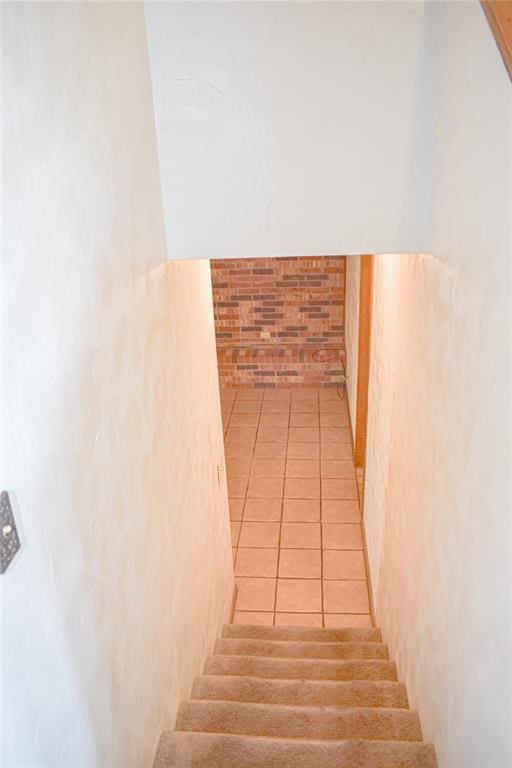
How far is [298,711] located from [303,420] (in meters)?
3.87

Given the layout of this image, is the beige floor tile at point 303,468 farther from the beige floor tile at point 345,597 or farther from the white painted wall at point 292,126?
the white painted wall at point 292,126

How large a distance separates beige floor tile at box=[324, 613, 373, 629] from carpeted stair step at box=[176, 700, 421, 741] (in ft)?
4.76

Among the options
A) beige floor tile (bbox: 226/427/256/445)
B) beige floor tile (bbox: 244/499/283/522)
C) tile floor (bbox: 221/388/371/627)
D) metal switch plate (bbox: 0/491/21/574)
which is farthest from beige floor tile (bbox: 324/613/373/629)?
metal switch plate (bbox: 0/491/21/574)

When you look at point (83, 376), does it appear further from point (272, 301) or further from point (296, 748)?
point (272, 301)

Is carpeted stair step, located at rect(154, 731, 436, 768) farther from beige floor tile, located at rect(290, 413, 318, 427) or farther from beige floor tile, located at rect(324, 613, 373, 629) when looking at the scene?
beige floor tile, located at rect(290, 413, 318, 427)

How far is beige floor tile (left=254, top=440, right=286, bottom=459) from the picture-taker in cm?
565

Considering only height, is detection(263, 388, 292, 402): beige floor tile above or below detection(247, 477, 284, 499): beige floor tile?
above

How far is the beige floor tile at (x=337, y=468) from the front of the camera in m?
5.33

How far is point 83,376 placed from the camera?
4.86ft

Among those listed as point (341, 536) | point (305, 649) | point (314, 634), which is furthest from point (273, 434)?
point (305, 649)

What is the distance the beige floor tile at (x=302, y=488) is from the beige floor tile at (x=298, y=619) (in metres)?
1.18

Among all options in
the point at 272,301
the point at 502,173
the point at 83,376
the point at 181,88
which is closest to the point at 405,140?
the point at 181,88

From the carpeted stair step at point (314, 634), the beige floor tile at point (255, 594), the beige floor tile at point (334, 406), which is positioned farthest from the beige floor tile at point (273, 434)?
the carpeted stair step at point (314, 634)

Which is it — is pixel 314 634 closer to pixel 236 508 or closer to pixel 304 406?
pixel 236 508
